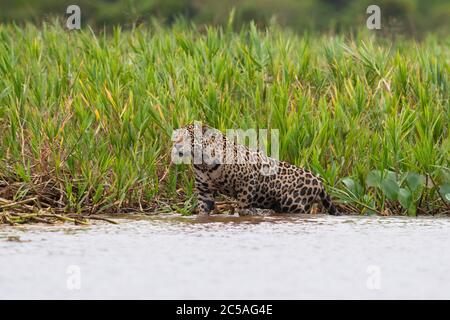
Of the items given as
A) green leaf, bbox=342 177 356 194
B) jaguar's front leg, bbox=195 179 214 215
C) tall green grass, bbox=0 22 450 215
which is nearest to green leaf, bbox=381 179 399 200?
tall green grass, bbox=0 22 450 215

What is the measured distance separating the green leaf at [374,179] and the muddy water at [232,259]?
1.02 ft

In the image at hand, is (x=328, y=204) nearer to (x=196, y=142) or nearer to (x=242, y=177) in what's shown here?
(x=242, y=177)

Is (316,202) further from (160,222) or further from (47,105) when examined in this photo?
(47,105)

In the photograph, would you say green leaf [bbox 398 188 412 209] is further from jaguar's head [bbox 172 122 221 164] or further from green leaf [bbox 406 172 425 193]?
jaguar's head [bbox 172 122 221 164]

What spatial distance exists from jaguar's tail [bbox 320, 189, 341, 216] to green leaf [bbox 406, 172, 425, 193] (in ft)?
1.45

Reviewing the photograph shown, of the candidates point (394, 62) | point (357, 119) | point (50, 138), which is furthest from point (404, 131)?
point (50, 138)

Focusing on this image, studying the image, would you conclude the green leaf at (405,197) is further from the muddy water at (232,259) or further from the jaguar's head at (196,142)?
the jaguar's head at (196,142)

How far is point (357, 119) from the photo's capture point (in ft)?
24.6

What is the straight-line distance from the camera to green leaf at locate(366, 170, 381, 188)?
22.3ft

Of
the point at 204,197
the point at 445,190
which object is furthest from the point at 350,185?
the point at 204,197

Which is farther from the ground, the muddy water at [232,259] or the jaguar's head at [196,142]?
the jaguar's head at [196,142]

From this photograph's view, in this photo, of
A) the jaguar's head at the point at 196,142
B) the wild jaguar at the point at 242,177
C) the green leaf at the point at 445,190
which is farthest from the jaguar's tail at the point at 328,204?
the jaguar's head at the point at 196,142

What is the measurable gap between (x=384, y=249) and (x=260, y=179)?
50.7 inches

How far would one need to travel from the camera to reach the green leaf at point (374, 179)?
6789mm
